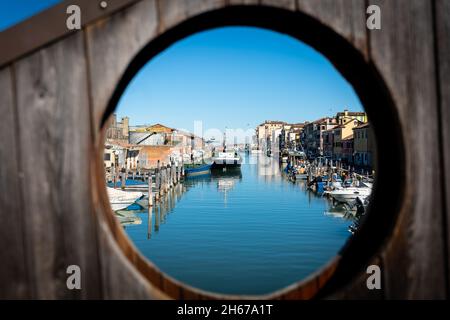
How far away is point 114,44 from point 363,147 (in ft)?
172

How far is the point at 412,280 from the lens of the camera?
1.47 m

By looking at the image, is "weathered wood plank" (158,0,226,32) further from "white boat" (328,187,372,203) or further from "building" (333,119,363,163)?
"building" (333,119,363,163)

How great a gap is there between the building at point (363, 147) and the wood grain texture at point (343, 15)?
159ft

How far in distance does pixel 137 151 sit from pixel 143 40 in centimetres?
5322

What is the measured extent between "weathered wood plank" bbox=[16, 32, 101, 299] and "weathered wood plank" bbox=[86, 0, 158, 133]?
0.04 meters

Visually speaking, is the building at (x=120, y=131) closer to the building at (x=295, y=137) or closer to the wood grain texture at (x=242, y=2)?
the wood grain texture at (x=242, y=2)

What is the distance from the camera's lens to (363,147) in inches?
1970

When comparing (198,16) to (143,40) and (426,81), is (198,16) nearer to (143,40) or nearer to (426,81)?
(143,40)

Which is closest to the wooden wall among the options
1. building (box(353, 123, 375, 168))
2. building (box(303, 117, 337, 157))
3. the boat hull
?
building (box(353, 123, 375, 168))

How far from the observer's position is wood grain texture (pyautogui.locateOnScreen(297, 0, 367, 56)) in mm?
1464

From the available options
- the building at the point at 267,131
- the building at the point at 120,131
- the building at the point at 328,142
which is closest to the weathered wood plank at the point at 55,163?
the building at the point at 120,131

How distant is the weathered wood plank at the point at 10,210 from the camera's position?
1.45 m

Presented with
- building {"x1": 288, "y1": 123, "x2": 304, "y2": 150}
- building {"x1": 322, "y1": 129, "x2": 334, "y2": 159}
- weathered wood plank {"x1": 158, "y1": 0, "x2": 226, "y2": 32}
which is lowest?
weathered wood plank {"x1": 158, "y1": 0, "x2": 226, "y2": 32}

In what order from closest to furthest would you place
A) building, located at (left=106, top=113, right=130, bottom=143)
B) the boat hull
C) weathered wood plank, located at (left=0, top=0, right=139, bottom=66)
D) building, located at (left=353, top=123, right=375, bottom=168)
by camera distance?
weathered wood plank, located at (left=0, top=0, right=139, bottom=66) < building, located at (left=353, top=123, right=375, bottom=168) < the boat hull < building, located at (left=106, top=113, right=130, bottom=143)
